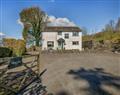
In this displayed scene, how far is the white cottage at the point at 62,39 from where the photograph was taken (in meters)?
40.7

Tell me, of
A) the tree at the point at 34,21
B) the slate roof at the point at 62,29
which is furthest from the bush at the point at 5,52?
the tree at the point at 34,21

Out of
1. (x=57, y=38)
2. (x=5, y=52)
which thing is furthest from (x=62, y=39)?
(x=5, y=52)

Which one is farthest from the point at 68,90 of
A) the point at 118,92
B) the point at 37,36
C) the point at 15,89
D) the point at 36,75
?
the point at 37,36

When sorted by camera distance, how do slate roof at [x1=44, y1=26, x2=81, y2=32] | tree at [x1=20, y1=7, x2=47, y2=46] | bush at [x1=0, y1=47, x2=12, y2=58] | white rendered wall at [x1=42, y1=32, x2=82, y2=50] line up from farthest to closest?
tree at [x1=20, y1=7, x2=47, y2=46], slate roof at [x1=44, y1=26, x2=81, y2=32], white rendered wall at [x1=42, y1=32, x2=82, y2=50], bush at [x1=0, y1=47, x2=12, y2=58]

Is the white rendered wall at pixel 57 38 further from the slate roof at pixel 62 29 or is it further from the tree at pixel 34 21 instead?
the tree at pixel 34 21

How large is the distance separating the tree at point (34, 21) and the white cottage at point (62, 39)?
6.07 meters

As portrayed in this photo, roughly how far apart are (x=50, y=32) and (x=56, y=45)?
3.59 metres

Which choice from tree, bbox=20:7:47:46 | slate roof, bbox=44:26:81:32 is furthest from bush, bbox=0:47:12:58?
tree, bbox=20:7:47:46

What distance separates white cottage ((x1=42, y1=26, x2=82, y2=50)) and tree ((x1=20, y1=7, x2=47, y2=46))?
6.07 m

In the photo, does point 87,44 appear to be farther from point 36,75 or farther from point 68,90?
point 68,90

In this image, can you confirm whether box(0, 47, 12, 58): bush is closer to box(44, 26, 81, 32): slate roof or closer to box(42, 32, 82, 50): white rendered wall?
box(42, 32, 82, 50): white rendered wall

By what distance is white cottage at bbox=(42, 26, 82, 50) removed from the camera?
1602 inches

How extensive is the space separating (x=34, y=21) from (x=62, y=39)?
12.4m

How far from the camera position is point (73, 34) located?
135 ft
